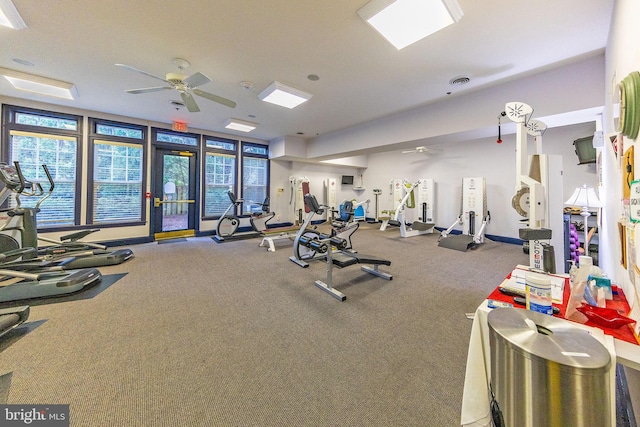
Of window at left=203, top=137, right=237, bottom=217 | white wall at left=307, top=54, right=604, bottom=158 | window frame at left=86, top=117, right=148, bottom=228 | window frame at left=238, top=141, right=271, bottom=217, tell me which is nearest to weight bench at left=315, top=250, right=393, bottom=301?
white wall at left=307, top=54, right=604, bottom=158

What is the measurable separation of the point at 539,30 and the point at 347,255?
3.25 m

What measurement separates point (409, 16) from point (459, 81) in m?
1.84

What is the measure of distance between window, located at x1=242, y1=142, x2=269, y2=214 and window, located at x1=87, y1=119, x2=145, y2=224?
2567 millimetres

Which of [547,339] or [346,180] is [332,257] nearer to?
[547,339]

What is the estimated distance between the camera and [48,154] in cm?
464

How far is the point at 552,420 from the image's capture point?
0.75 meters

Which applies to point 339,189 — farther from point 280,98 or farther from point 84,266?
point 84,266

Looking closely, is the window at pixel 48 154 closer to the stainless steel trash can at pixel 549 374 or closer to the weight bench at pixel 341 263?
the weight bench at pixel 341 263

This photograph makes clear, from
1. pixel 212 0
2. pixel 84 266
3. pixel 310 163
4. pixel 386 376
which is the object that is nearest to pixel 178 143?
pixel 84 266

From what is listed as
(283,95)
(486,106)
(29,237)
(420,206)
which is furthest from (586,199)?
(29,237)

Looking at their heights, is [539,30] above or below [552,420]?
above

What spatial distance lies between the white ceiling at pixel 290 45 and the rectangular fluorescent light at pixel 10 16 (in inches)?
2.0

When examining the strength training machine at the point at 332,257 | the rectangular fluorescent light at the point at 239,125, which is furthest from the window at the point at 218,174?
the strength training machine at the point at 332,257

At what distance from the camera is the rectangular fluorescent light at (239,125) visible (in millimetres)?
5488
